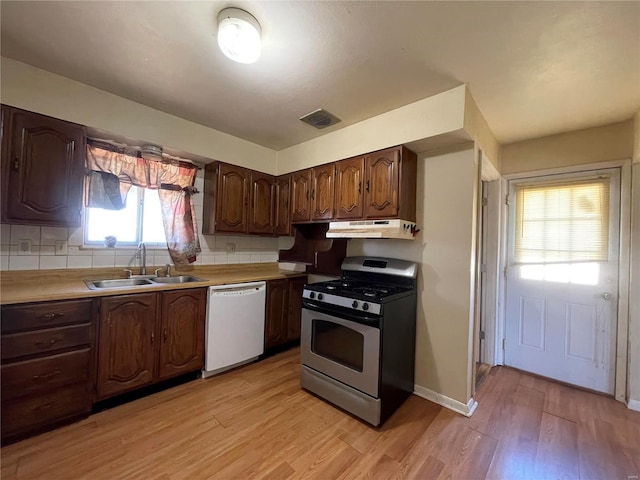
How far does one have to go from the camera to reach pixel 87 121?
2.07 m

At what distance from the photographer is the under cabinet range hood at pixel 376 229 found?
2.18 m

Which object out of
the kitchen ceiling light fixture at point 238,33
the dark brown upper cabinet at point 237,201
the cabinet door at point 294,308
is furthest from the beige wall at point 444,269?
the dark brown upper cabinet at point 237,201

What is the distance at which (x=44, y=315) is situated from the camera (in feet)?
5.57

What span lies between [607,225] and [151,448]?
404cm

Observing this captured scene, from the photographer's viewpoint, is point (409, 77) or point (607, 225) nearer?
point (409, 77)

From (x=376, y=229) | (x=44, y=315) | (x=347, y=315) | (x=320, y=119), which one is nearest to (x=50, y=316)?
(x=44, y=315)

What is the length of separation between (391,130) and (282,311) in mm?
2220

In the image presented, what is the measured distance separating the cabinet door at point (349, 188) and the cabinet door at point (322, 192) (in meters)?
0.09

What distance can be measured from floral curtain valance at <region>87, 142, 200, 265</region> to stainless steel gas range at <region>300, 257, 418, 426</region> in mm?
1529

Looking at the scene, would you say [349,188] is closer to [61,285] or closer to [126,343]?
[126,343]

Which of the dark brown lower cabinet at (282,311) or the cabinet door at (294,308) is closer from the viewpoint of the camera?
the dark brown lower cabinet at (282,311)

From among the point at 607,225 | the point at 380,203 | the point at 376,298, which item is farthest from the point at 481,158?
the point at 376,298

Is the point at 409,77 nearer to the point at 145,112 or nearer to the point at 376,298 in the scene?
the point at 376,298

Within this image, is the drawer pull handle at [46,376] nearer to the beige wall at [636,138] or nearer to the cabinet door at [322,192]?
the cabinet door at [322,192]
